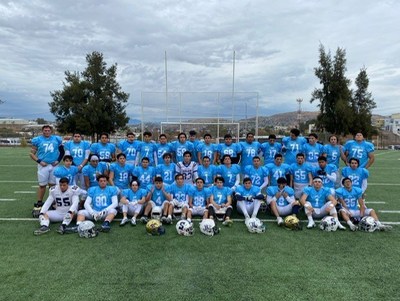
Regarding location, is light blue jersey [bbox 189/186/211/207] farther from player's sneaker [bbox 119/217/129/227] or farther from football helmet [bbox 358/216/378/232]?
football helmet [bbox 358/216/378/232]

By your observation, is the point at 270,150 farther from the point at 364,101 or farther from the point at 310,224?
the point at 364,101

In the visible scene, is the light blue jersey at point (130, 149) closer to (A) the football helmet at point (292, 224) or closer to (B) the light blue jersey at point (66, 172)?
(B) the light blue jersey at point (66, 172)

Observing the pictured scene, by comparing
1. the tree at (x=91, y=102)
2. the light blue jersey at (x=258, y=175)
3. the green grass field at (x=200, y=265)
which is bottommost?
the green grass field at (x=200, y=265)

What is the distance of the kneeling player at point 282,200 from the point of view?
641cm

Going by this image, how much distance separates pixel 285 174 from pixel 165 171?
2613 mm

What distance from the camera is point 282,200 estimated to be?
21.6 feet

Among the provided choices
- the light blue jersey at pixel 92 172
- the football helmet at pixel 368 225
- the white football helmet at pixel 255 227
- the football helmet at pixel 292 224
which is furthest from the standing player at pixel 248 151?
the light blue jersey at pixel 92 172

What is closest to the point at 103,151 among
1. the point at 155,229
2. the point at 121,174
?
the point at 121,174

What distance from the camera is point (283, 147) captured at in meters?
7.86

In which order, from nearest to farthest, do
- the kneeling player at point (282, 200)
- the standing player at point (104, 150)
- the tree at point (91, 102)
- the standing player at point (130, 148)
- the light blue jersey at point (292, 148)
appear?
the kneeling player at point (282, 200) < the standing player at point (104, 150) < the standing player at point (130, 148) < the light blue jersey at point (292, 148) < the tree at point (91, 102)

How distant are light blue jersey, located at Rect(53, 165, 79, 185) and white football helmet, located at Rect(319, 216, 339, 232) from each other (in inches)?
195

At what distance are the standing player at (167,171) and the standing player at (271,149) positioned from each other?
2.27m

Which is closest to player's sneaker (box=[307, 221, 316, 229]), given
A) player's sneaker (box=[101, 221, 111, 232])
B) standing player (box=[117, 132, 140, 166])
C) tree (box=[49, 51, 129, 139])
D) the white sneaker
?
the white sneaker

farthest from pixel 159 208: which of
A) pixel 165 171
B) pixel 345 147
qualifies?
pixel 345 147
